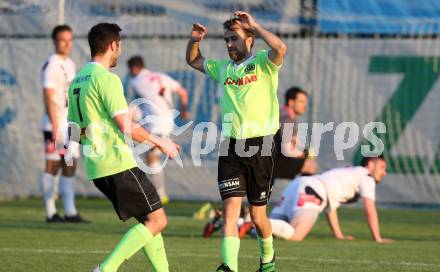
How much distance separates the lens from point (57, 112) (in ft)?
47.8

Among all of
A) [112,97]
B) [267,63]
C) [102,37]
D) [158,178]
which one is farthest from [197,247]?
[158,178]

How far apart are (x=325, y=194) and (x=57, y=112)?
3700 mm

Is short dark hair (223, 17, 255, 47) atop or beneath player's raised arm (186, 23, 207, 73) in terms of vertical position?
atop

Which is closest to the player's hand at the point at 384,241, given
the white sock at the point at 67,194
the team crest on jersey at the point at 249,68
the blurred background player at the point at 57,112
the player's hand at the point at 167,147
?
the blurred background player at the point at 57,112

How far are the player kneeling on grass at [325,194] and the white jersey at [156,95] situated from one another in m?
6.05

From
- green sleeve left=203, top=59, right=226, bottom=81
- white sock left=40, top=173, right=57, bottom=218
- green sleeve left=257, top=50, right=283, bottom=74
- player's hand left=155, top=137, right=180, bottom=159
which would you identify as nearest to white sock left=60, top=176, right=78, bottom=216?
white sock left=40, top=173, right=57, bottom=218

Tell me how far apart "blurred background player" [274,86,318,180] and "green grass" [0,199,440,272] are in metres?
0.85

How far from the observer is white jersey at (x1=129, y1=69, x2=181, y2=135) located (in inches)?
751

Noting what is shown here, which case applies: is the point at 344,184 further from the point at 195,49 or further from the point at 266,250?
the point at 266,250

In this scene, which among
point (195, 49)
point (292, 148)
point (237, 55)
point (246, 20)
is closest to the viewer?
point (246, 20)

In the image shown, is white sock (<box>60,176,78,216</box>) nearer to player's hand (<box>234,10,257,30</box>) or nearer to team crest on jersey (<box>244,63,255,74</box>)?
Result: team crest on jersey (<box>244,63,255,74</box>)

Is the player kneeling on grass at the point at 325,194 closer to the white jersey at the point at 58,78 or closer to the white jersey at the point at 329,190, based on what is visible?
the white jersey at the point at 329,190

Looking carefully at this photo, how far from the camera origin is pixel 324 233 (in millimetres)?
14367

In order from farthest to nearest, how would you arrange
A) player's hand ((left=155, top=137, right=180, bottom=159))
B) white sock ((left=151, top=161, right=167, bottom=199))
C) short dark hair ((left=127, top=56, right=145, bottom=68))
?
white sock ((left=151, top=161, right=167, bottom=199)) < short dark hair ((left=127, top=56, right=145, bottom=68)) < player's hand ((left=155, top=137, right=180, bottom=159))
